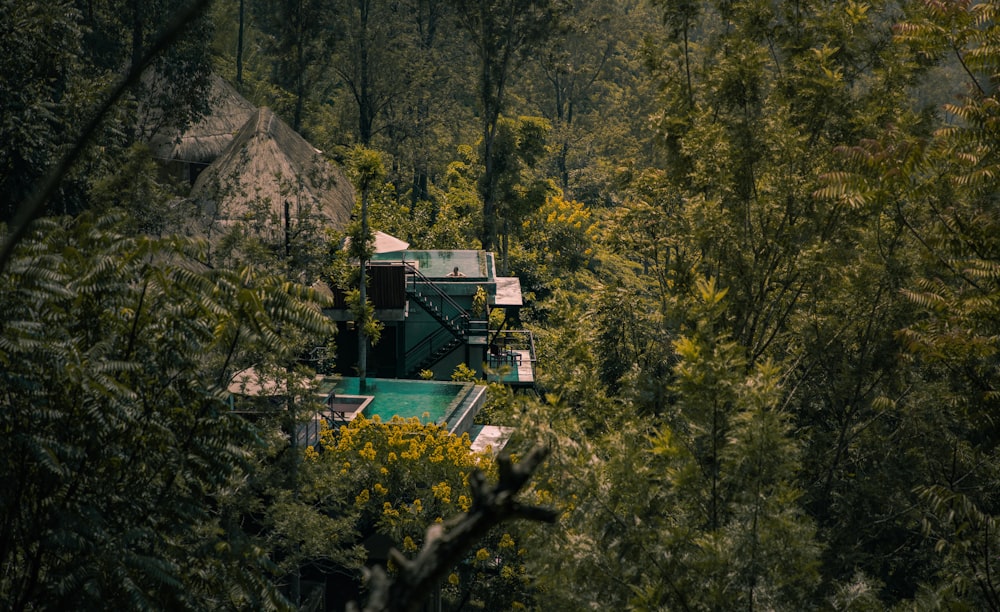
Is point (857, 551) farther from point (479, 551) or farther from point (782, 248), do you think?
point (479, 551)

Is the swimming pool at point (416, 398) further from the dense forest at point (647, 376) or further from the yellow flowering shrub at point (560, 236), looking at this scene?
the yellow flowering shrub at point (560, 236)

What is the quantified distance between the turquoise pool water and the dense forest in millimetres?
1247

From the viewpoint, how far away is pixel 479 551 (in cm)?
1485

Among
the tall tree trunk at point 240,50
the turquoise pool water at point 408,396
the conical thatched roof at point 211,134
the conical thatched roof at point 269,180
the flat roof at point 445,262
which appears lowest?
the turquoise pool water at point 408,396

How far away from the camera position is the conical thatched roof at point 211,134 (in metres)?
36.0

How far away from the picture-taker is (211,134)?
37250mm

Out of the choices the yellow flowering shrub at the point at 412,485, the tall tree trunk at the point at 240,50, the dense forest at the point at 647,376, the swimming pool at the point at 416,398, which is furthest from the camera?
the tall tree trunk at the point at 240,50

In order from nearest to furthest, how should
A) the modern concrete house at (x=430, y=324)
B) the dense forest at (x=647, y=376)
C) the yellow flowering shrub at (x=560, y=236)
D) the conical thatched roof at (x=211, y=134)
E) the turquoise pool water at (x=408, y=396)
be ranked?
the dense forest at (x=647, y=376) → the turquoise pool water at (x=408, y=396) → the modern concrete house at (x=430, y=324) → the conical thatched roof at (x=211, y=134) → the yellow flowering shrub at (x=560, y=236)

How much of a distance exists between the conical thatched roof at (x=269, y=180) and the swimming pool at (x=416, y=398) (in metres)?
4.01

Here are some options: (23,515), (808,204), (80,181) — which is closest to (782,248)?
(808,204)

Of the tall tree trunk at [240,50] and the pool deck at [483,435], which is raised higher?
the tall tree trunk at [240,50]

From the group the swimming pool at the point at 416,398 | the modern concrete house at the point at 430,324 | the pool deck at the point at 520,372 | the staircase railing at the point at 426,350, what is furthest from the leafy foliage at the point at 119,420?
the pool deck at the point at 520,372

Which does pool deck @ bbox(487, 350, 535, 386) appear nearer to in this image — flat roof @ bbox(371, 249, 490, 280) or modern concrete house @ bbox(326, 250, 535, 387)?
modern concrete house @ bbox(326, 250, 535, 387)

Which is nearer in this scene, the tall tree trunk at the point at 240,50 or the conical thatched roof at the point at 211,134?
the conical thatched roof at the point at 211,134
